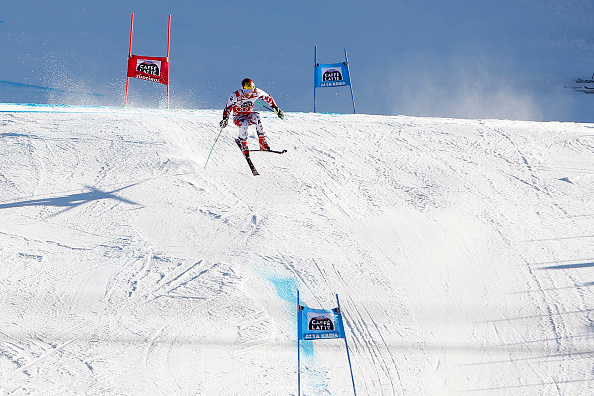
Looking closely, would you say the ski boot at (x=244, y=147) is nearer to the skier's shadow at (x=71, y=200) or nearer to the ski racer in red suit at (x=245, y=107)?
the ski racer in red suit at (x=245, y=107)

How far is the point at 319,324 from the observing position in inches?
171

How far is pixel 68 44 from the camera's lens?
46.6 feet

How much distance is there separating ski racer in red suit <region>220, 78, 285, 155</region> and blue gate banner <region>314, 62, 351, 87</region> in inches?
122

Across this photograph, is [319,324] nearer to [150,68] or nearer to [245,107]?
[245,107]

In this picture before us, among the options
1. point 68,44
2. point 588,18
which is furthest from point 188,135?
point 588,18

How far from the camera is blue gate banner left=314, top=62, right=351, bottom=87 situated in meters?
10.3

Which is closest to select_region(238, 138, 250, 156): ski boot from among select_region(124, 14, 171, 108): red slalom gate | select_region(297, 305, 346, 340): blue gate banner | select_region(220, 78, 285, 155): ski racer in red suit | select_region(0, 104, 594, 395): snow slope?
select_region(220, 78, 285, 155): ski racer in red suit

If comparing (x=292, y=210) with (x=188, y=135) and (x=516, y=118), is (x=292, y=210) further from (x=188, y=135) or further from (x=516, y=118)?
(x=516, y=118)

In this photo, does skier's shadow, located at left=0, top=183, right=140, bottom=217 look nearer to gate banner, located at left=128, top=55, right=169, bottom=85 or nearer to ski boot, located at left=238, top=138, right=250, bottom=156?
ski boot, located at left=238, top=138, right=250, bottom=156

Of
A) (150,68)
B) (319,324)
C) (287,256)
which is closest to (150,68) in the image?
(150,68)

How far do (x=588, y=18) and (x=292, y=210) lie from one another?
1440 centimetres

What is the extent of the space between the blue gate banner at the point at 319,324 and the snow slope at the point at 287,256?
0.65 metres

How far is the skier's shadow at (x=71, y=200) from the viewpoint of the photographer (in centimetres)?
693

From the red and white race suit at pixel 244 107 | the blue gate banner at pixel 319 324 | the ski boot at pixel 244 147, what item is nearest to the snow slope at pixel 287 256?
the ski boot at pixel 244 147
